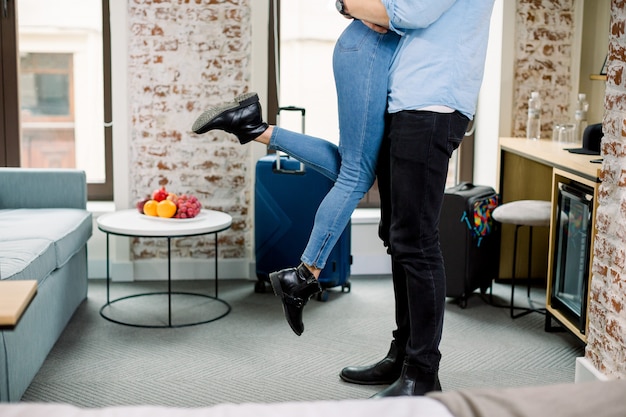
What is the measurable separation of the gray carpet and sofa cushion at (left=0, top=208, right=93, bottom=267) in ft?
1.31

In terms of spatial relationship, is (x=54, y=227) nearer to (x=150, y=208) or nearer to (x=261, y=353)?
(x=150, y=208)

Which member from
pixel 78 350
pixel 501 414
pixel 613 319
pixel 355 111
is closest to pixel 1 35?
pixel 78 350

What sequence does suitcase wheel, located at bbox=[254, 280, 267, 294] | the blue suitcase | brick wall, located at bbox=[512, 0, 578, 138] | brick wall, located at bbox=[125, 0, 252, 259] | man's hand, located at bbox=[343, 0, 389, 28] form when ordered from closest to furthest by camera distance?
man's hand, located at bbox=[343, 0, 389, 28], the blue suitcase, suitcase wheel, located at bbox=[254, 280, 267, 294], brick wall, located at bbox=[125, 0, 252, 259], brick wall, located at bbox=[512, 0, 578, 138]

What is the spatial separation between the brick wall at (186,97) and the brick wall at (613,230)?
2318mm

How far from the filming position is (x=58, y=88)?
5094mm

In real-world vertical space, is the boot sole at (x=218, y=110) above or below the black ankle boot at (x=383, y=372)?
above

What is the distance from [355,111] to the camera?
283 cm

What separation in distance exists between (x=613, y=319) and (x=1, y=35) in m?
3.58

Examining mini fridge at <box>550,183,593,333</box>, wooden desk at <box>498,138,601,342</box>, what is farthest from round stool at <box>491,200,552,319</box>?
wooden desk at <box>498,138,601,342</box>

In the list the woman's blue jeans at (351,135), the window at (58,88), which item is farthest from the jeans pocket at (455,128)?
the window at (58,88)

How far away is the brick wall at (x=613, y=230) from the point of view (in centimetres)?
278

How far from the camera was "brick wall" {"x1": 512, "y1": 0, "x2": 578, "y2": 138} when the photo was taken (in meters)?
4.81

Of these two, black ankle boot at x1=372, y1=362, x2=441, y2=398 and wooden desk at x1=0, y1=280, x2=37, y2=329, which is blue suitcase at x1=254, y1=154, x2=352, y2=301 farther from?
wooden desk at x1=0, y1=280, x2=37, y2=329

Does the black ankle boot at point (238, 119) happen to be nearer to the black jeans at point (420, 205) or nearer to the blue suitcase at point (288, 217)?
the black jeans at point (420, 205)
